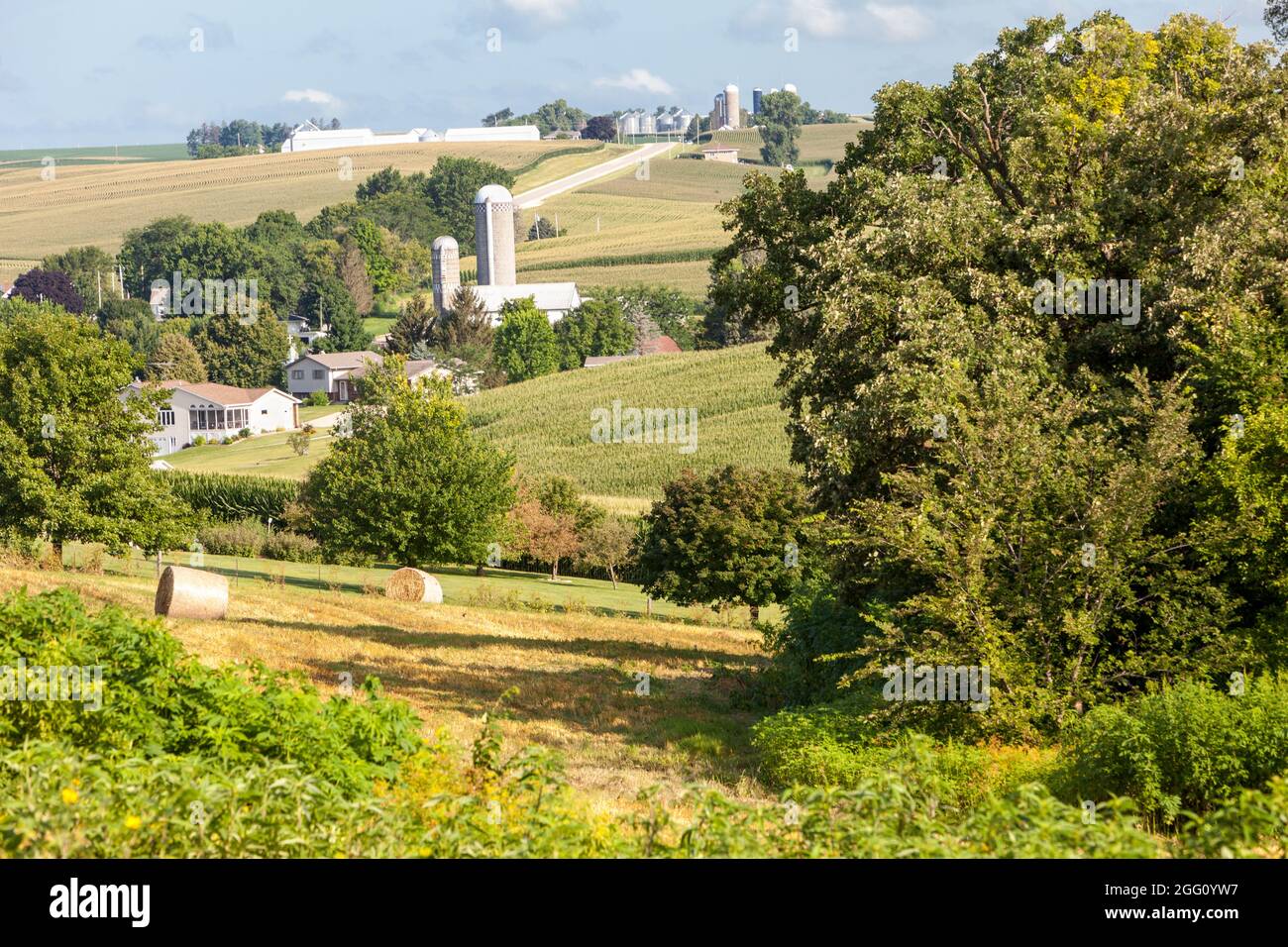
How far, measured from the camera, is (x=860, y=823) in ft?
29.3

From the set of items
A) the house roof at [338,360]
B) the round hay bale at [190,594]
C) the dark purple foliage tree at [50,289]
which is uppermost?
the dark purple foliage tree at [50,289]

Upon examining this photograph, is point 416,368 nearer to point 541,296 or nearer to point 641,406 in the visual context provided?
point 641,406

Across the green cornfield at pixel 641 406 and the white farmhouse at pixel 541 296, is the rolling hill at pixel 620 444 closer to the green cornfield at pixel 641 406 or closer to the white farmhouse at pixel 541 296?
the green cornfield at pixel 641 406

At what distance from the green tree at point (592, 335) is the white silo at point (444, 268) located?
28.2 metres

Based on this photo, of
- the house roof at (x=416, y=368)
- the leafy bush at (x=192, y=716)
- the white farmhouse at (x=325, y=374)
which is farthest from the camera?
the white farmhouse at (x=325, y=374)

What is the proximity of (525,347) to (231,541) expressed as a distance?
263ft

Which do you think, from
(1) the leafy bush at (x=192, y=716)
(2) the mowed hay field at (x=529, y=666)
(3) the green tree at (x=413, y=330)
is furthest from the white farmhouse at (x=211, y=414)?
(1) the leafy bush at (x=192, y=716)

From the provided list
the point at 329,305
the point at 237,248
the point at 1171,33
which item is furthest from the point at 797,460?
the point at 237,248

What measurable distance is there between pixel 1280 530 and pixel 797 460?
902cm

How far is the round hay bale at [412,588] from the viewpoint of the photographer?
43500 millimetres

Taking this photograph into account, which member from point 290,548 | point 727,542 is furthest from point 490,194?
point 727,542

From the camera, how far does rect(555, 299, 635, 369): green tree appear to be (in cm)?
14738

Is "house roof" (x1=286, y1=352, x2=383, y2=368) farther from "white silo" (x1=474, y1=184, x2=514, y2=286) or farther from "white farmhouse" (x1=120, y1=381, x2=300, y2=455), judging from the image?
"white silo" (x1=474, y1=184, x2=514, y2=286)

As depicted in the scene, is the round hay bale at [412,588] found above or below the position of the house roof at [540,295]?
below
